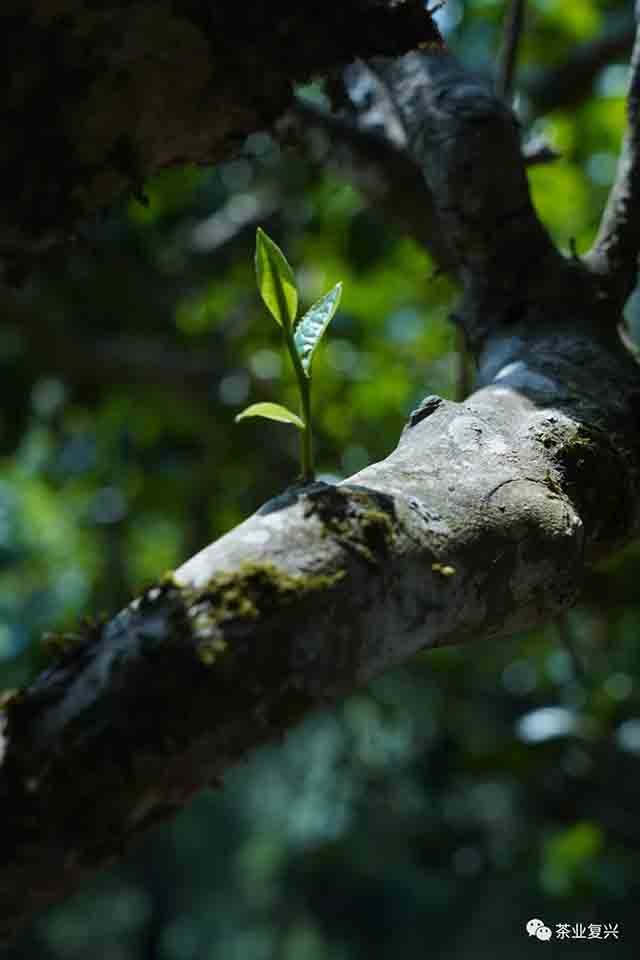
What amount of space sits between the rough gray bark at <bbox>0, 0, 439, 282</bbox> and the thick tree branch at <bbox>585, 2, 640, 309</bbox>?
43cm

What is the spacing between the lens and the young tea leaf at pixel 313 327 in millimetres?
1007

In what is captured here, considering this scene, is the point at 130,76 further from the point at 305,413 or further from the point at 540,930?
the point at 540,930

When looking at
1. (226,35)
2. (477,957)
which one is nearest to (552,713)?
(226,35)

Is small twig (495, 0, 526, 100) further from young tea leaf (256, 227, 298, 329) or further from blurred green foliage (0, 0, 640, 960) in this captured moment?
young tea leaf (256, 227, 298, 329)

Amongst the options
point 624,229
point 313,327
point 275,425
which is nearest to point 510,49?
point 624,229

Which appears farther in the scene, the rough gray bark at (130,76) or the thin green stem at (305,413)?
the rough gray bark at (130,76)

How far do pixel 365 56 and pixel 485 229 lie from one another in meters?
0.35

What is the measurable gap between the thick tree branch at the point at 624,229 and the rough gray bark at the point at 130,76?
0.43m

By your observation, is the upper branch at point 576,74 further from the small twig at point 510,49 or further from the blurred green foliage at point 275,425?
the small twig at point 510,49

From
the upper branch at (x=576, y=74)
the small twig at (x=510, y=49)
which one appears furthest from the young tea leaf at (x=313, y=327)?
the upper branch at (x=576, y=74)

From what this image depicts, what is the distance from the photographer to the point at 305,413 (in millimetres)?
965

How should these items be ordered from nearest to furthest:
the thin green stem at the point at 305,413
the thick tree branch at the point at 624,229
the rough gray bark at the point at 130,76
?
the thin green stem at the point at 305,413 < the rough gray bark at the point at 130,76 < the thick tree branch at the point at 624,229

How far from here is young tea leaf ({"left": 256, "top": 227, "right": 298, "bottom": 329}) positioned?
1003 mm

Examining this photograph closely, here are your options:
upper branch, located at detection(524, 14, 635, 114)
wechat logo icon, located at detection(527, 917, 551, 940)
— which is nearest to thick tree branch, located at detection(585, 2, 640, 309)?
wechat logo icon, located at detection(527, 917, 551, 940)
